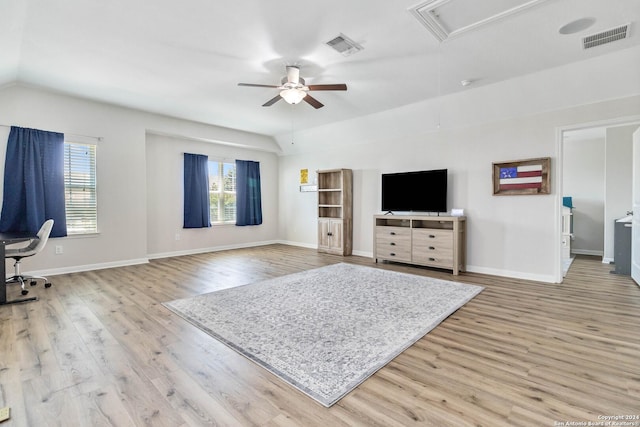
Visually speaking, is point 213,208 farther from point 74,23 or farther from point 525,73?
point 525,73

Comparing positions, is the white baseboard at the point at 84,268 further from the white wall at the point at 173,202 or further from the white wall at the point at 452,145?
the white wall at the point at 173,202

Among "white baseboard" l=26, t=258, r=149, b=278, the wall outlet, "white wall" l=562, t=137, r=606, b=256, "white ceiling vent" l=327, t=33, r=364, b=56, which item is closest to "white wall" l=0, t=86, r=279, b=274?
"white baseboard" l=26, t=258, r=149, b=278

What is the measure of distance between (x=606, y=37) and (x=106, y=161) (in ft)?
23.4

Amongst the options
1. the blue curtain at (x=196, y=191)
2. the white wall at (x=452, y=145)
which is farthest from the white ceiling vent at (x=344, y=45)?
the blue curtain at (x=196, y=191)

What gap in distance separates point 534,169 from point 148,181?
6918 mm

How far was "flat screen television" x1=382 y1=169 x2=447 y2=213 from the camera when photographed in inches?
207

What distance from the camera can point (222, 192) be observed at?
741 cm

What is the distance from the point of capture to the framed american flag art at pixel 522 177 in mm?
4364

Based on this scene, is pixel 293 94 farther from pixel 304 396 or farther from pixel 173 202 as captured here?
pixel 173 202

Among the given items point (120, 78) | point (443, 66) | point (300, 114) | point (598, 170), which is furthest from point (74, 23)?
point (598, 170)

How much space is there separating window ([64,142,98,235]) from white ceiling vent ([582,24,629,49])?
7.11 meters

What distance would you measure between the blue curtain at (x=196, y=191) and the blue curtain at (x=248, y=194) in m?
0.86

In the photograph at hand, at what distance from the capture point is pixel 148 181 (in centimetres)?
611

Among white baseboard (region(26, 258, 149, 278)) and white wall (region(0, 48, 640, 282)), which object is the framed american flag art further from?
white baseboard (region(26, 258, 149, 278))
